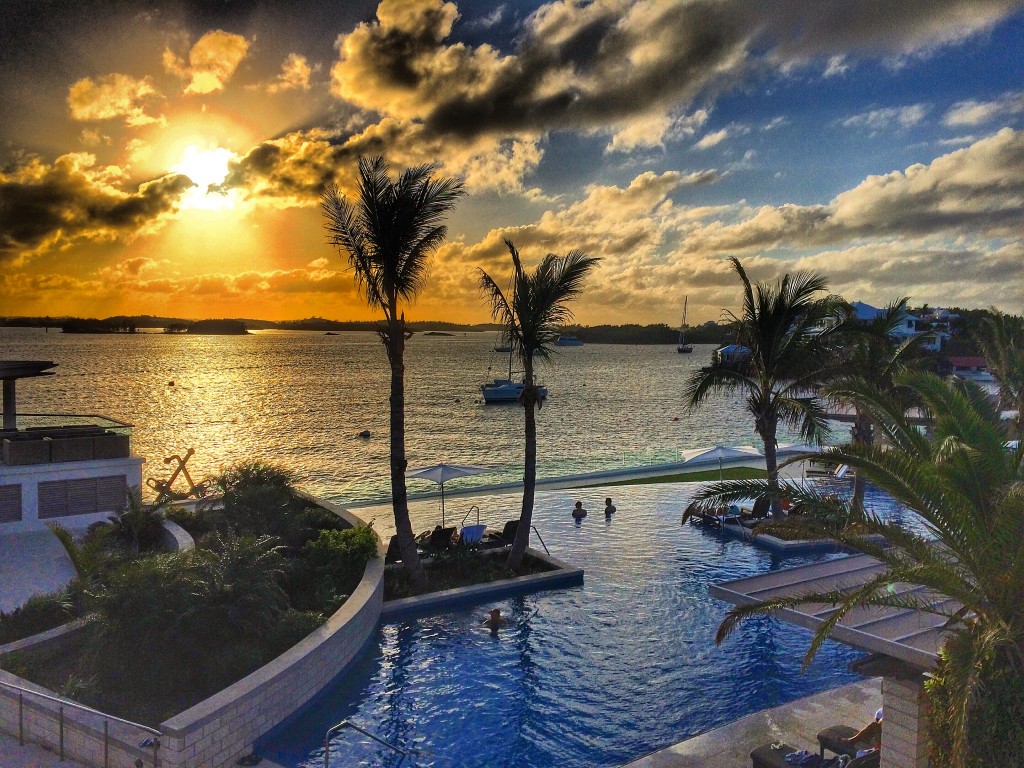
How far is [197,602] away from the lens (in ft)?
34.4

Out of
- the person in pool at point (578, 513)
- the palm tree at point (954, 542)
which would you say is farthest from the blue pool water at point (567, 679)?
the person in pool at point (578, 513)

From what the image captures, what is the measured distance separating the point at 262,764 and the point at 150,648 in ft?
7.99

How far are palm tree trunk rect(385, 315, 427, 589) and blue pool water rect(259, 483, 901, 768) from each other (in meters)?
1.43

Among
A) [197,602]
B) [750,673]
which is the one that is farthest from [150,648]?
[750,673]

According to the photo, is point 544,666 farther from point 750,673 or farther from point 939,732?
point 939,732

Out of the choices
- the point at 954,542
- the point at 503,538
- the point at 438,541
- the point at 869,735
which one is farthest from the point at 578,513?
the point at 954,542

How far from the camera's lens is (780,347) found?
67.2ft

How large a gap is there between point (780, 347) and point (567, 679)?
1206 cm

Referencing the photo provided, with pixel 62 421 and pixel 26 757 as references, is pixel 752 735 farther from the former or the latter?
pixel 62 421

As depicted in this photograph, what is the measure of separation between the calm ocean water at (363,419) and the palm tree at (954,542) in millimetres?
17129

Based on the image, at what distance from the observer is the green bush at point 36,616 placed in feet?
38.9

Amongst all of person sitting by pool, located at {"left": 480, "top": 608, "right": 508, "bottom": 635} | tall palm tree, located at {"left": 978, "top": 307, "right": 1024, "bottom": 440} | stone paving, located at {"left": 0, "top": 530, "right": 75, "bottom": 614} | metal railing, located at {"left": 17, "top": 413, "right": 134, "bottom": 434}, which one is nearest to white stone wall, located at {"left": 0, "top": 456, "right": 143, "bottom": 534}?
stone paving, located at {"left": 0, "top": 530, "right": 75, "bottom": 614}

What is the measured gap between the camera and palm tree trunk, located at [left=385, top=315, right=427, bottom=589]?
15531mm

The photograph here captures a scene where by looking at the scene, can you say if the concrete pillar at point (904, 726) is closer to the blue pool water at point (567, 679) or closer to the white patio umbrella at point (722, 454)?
the blue pool water at point (567, 679)
